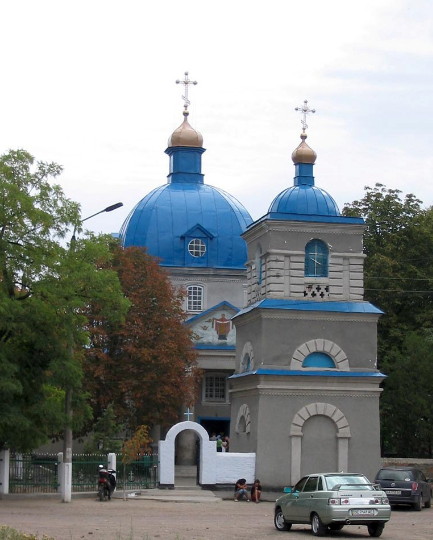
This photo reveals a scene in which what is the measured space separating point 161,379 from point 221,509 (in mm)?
14847

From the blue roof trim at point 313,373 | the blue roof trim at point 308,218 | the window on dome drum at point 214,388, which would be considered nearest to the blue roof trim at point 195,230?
the window on dome drum at point 214,388

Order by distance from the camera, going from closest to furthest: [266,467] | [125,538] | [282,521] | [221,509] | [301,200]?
[125,538]
[282,521]
[221,509]
[266,467]
[301,200]

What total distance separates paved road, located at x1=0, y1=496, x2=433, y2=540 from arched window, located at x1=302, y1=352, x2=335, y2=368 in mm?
6077

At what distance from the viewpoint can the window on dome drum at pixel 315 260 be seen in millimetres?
41281

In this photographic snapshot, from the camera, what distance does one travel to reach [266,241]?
41219 mm

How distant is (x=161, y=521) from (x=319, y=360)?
14.7m

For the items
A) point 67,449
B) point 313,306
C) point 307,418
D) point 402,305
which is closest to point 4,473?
point 67,449

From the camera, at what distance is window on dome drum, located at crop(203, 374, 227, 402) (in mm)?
Result: 55438

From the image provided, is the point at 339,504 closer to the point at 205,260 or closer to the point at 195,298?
the point at 195,298

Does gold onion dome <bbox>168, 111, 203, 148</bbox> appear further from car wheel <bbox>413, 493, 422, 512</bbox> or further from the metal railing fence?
car wheel <bbox>413, 493, 422, 512</bbox>

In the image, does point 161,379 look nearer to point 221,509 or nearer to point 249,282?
point 249,282

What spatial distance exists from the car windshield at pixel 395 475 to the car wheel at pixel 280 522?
9.28 meters

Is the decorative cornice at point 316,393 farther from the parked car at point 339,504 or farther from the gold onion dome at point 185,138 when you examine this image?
the gold onion dome at point 185,138

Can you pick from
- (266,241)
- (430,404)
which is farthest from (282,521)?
(430,404)
